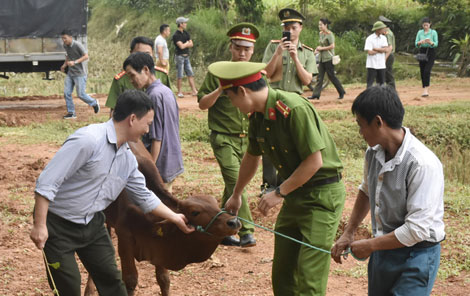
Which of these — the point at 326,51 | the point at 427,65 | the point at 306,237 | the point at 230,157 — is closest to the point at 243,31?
the point at 230,157

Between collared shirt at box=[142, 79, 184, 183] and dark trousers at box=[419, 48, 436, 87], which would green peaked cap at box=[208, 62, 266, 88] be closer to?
collared shirt at box=[142, 79, 184, 183]

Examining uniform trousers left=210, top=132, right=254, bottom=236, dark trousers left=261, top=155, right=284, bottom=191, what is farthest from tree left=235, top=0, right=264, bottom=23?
uniform trousers left=210, top=132, right=254, bottom=236

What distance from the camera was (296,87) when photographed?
24.5 ft

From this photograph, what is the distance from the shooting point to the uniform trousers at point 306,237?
393 cm

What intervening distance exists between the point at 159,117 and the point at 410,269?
2.92 metres

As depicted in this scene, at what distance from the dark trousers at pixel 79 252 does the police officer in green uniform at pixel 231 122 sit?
2154 mm

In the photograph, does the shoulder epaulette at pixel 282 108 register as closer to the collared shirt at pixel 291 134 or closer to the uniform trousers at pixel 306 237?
the collared shirt at pixel 291 134

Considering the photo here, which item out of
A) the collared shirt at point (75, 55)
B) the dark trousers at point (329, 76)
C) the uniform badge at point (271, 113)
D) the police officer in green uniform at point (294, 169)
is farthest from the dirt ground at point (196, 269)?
the dark trousers at point (329, 76)

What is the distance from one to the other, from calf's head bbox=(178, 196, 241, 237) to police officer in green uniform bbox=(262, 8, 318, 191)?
3.05 m

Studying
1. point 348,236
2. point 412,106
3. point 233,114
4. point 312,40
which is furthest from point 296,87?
point 312,40

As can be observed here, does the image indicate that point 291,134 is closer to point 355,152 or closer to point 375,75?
point 355,152

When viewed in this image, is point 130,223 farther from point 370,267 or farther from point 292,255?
point 370,267

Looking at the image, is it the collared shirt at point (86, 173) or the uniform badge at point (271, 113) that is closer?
the collared shirt at point (86, 173)

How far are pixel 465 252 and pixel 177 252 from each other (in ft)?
9.68
